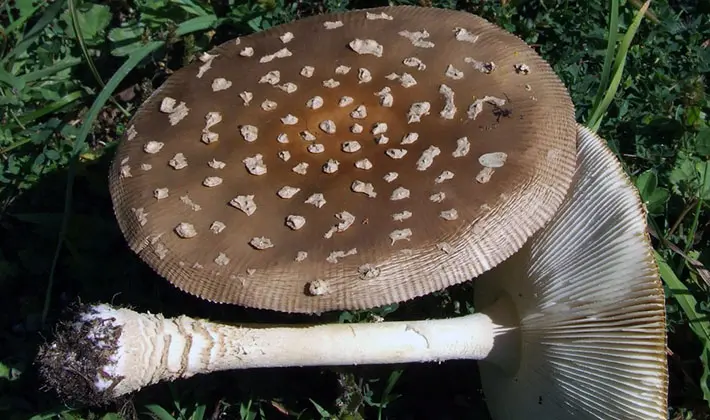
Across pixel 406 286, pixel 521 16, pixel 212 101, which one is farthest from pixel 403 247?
pixel 521 16

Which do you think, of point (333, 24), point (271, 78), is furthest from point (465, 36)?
point (271, 78)

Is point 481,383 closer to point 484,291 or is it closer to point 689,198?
point 484,291

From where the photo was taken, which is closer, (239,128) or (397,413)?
(239,128)

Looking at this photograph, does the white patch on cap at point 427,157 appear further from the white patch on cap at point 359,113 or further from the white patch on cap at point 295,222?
→ the white patch on cap at point 295,222

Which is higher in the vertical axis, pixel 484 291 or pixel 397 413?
pixel 484 291

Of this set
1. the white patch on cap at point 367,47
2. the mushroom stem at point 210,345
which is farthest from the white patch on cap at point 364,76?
the mushroom stem at point 210,345

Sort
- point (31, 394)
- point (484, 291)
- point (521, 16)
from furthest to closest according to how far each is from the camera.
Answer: point (521, 16) < point (31, 394) < point (484, 291)

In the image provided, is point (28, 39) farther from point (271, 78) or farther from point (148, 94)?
point (271, 78)

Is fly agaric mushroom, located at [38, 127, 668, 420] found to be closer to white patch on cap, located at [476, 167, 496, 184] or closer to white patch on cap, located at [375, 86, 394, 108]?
white patch on cap, located at [476, 167, 496, 184]
